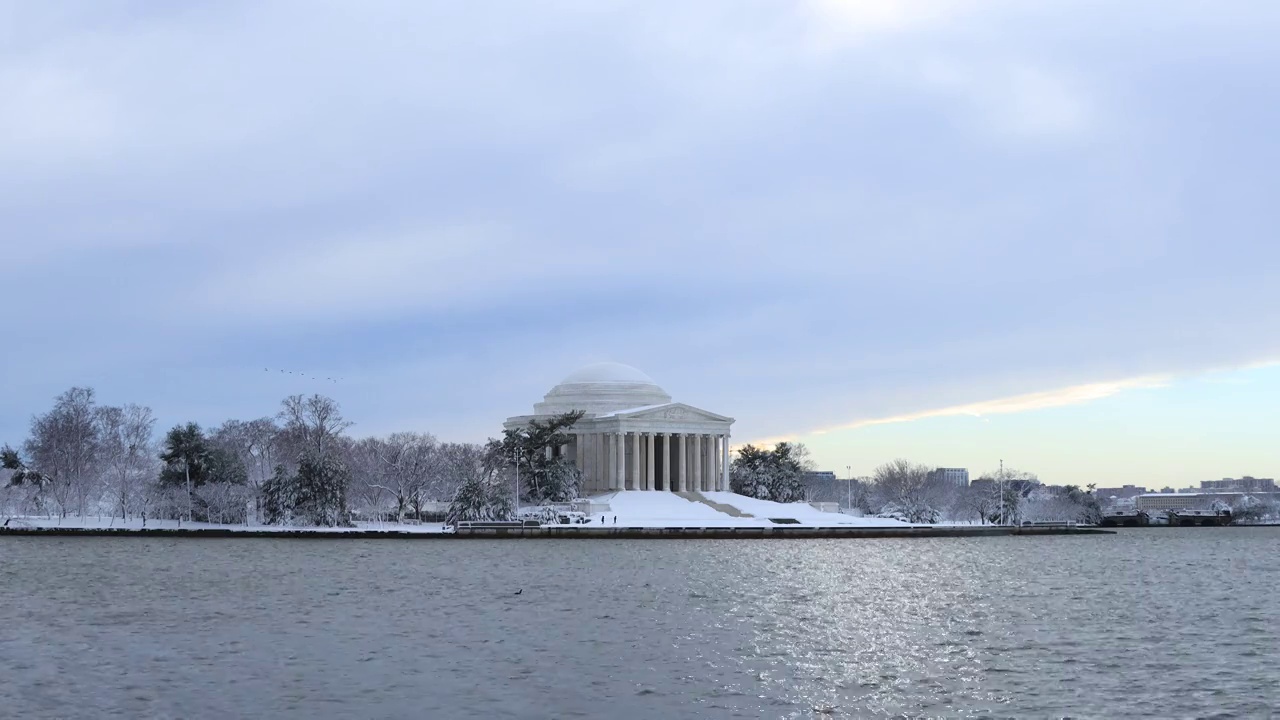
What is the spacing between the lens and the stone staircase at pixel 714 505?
129 meters

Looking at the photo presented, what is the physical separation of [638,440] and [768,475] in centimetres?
1574

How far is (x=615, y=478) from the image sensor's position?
138m

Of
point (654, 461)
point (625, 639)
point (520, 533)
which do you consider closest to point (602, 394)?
point (654, 461)

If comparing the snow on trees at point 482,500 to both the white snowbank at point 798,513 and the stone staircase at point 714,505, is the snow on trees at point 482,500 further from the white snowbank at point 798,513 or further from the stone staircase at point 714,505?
the white snowbank at point 798,513

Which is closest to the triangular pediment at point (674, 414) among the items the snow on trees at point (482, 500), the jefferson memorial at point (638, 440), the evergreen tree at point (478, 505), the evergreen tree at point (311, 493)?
the jefferson memorial at point (638, 440)

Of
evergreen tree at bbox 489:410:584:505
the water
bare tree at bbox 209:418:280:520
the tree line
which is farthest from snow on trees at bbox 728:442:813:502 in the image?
the water

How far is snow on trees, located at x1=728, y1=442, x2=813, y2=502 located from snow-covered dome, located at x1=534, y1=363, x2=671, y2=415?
10.5 m

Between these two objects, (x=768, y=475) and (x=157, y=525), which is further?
(x=768, y=475)

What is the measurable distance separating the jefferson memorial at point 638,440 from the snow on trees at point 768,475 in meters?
3.62

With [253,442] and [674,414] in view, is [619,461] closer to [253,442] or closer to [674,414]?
[674,414]

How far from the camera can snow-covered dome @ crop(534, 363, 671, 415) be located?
5797 inches

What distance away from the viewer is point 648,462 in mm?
140250

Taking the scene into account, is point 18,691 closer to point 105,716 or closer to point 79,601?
point 105,716

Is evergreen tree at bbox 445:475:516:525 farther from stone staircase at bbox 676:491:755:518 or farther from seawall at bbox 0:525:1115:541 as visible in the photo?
stone staircase at bbox 676:491:755:518
